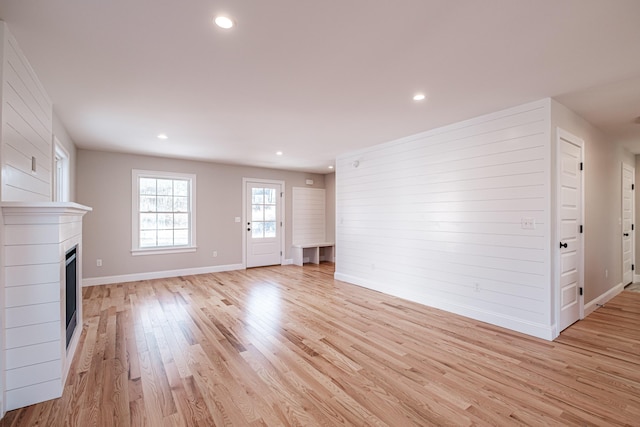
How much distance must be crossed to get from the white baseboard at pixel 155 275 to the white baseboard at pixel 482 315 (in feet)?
11.6

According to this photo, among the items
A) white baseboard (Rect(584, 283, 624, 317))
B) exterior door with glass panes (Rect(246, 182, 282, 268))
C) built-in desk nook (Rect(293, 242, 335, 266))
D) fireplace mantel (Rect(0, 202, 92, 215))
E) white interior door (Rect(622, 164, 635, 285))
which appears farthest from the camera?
built-in desk nook (Rect(293, 242, 335, 266))

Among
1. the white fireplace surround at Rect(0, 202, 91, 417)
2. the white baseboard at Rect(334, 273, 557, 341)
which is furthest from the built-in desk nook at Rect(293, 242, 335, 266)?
the white fireplace surround at Rect(0, 202, 91, 417)

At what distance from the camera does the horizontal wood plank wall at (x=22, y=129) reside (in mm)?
1951

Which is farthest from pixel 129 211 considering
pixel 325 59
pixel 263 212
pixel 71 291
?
pixel 325 59

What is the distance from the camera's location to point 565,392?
2.12 metres

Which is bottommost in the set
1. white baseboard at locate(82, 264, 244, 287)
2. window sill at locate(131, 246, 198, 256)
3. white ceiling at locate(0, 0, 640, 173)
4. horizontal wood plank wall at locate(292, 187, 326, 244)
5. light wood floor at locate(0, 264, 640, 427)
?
light wood floor at locate(0, 264, 640, 427)

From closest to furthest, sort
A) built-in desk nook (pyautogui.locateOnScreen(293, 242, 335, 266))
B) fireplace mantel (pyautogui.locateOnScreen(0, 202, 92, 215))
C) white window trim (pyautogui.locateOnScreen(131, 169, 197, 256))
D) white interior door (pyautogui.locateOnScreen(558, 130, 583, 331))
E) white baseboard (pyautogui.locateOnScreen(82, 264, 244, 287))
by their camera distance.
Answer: fireplace mantel (pyautogui.locateOnScreen(0, 202, 92, 215)) < white interior door (pyautogui.locateOnScreen(558, 130, 583, 331)) < white baseboard (pyautogui.locateOnScreen(82, 264, 244, 287)) < white window trim (pyautogui.locateOnScreen(131, 169, 197, 256)) < built-in desk nook (pyautogui.locateOnScreen(293, 242, 335, 266))

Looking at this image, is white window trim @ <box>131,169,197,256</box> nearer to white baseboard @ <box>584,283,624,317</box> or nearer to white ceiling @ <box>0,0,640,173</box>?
white ceiling @ <box>0,0,640,173</box>

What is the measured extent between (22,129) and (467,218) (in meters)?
4.48

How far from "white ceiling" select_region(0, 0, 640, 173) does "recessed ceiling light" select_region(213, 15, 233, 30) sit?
0.14 feet

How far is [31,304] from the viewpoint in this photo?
1.99m

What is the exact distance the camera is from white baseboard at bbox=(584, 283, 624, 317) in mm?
3739

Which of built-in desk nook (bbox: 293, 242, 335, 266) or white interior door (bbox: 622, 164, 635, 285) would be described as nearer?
white interior door (bbox: 622, 164, 635, 285)

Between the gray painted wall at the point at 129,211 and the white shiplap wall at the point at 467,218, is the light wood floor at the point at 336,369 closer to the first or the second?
the white shiplap wall at the point at 467,218
